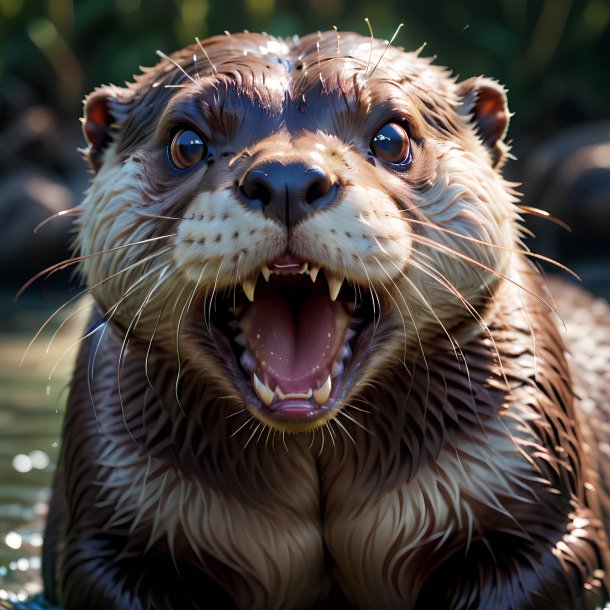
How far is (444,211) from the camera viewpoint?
2.51 metres

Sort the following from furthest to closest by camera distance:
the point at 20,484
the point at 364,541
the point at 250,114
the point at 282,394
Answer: the point at 20,484 → the point at 364,541 → the point at 250,114 → the point at 282,394

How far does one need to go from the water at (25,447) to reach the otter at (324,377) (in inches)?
11.9

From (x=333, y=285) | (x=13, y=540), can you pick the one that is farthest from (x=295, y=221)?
(x=13, y=540)

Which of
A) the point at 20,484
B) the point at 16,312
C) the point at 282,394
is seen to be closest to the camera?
the point at 282,394

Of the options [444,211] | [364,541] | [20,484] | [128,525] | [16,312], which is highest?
[444,211]

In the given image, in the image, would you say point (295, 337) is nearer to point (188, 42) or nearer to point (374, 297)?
point (374, 297)

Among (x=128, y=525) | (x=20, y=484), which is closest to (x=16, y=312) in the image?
(x=20, y=484)

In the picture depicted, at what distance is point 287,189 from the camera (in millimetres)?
2127

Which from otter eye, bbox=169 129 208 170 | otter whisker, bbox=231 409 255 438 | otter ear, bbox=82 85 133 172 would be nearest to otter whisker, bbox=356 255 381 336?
otter whisker, bbox=231 409 255 438

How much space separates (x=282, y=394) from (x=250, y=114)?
1.90 feet

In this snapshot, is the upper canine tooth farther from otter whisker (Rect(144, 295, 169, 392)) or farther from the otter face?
otter whisker (Rect(144, 295, 169, 392))

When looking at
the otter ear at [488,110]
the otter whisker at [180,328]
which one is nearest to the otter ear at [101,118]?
the otter whisker at [180,328]

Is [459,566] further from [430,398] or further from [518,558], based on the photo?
[430,398]

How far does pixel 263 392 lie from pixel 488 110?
3.19 feet
